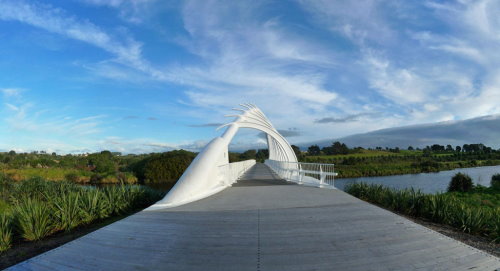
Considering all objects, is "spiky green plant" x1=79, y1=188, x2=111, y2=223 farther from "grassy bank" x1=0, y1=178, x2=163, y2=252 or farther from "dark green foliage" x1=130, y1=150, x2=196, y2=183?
"dark green foliage" x1=130, y1=150, x2=196, y2=183

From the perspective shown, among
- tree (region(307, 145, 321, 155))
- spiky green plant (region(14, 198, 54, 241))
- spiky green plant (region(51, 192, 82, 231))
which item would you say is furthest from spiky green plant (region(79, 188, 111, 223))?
tree (region(307, 145, 321, 155))

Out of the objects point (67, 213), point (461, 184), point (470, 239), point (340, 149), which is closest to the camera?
point (470, 239)

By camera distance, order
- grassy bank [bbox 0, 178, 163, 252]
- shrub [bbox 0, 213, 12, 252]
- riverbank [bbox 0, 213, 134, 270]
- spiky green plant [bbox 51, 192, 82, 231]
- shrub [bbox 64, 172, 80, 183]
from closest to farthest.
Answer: riverbank [bbox 0, 213, 134, 270], shrub [bbox 0, 213, 12, 252], grassy bank [bbox 0, 178, 163, 252], spiky green plant [bbox 51, 192, 82, 231], shrub [bbox 64, 172, 80, 183]

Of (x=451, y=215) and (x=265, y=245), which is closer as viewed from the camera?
(x=265, y=245)

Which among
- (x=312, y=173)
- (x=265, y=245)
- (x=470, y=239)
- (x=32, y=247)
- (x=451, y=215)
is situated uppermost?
(x=312, y=173)

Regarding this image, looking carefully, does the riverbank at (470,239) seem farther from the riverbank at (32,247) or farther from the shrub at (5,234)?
the shrub at (5,234)

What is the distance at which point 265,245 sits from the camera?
3.57m

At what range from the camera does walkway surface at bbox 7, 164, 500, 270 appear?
3062 millimetres

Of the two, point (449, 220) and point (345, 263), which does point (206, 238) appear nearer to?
point (345, 263)

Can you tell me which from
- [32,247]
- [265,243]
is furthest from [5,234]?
[265,243]

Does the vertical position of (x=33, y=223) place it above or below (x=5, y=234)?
above

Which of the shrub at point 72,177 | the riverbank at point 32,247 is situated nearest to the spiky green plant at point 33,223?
the riverbank at point 32,247

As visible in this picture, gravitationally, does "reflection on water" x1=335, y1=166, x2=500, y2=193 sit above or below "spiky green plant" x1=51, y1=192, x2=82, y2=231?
below

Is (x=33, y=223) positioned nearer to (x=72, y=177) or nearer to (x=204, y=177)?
(x=204, y=177)
